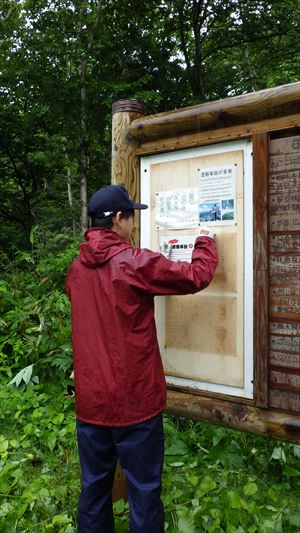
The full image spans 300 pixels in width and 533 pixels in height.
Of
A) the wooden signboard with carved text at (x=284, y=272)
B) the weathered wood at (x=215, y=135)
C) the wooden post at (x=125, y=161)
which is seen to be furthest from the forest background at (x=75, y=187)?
the weathered wood at (x=215, y=135)

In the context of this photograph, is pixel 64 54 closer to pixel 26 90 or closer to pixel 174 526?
pixel 26 90

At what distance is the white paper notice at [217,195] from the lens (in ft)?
8.13

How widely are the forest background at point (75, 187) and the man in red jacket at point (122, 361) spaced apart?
58cm

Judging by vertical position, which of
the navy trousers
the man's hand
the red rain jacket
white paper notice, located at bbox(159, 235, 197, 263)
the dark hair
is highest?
the dark hair

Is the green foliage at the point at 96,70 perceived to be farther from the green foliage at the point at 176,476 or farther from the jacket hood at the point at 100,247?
the jacket hood at the point at 100,247

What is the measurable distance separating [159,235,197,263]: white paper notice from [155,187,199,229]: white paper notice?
2.8 inches

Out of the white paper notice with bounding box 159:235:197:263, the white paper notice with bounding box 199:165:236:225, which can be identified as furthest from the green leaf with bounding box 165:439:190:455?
the white paper notice with bounding box 199:165:236:225

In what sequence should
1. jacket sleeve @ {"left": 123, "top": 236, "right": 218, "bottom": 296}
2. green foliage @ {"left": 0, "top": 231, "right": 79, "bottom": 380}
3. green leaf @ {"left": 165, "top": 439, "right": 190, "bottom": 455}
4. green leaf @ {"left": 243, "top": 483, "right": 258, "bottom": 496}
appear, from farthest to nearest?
green foliage @ {"left": 0, "top": 231, "right": 79, "bottom": 380} < green leaf @ {"left": 165, "top": 439, "right": 190, "bottom": 455} < green leaf @ {"left": 243, "top": 483, "right": 258, "bottom": 496} < jacket sleeve @ {"left": 123, "top": 236, "right": 218, "bottom": 296}

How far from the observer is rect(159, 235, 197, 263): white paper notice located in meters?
2.60

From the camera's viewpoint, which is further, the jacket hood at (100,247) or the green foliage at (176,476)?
the green foliage at (176,476)

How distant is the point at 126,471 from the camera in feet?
7.08

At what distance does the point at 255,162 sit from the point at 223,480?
2.13m

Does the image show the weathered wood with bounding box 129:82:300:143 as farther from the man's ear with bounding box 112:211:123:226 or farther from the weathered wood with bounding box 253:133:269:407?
the man's ear with bounding box 112:211:123:226

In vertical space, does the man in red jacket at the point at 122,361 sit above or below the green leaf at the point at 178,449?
above
